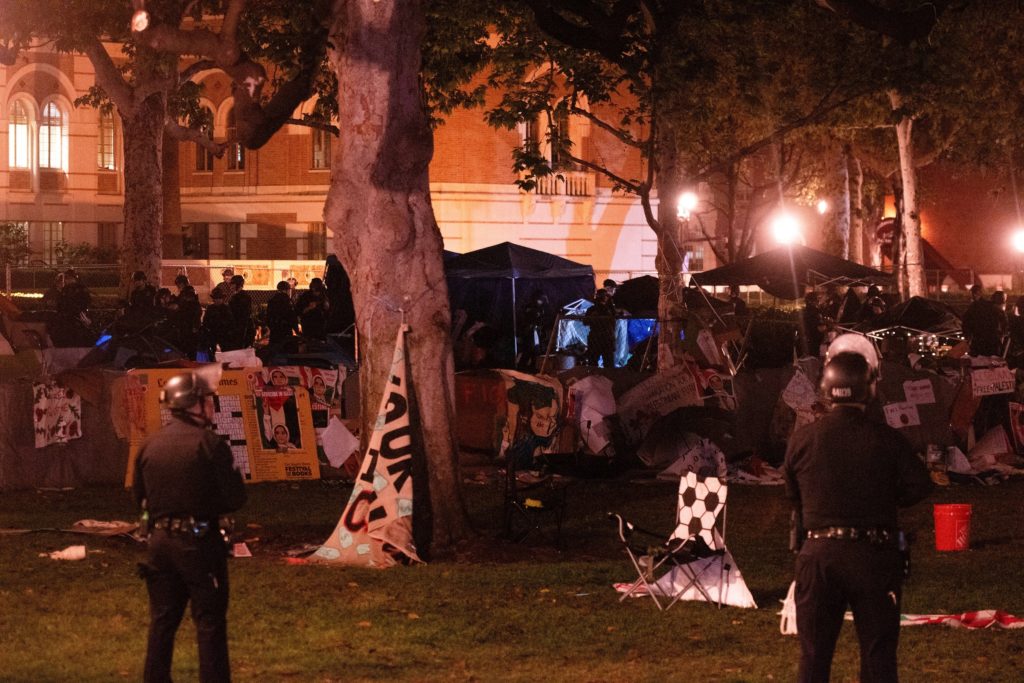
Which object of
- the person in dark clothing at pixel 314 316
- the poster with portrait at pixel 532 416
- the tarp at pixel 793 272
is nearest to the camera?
the poster with portrait at pixel 532 416

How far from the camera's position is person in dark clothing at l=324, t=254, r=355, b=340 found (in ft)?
93.4

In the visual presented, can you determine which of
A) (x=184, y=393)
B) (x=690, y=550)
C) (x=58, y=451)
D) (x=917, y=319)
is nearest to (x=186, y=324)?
(x=58, y=451)

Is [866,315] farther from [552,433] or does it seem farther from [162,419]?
[162,419]

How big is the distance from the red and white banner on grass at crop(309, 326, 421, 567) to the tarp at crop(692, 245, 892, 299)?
1692 centimetres

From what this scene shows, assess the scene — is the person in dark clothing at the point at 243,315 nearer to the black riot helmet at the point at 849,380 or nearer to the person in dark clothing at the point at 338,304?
the person in dark clothing at the point at 338,304

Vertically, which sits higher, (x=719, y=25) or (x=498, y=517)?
(x=719, y=25)

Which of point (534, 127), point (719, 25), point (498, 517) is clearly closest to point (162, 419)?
point (498, 517)

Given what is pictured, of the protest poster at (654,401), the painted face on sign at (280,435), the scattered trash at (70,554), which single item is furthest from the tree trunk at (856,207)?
the scattered trash at (70,554)

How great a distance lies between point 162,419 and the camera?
54.6ft

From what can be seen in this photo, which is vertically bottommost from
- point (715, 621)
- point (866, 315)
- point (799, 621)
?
point (715, 621)

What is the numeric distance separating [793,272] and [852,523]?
22.7m

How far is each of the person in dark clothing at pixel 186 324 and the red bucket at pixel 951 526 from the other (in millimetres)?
14245

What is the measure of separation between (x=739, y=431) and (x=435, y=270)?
22.3 ft

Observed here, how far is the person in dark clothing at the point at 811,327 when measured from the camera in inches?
1056
